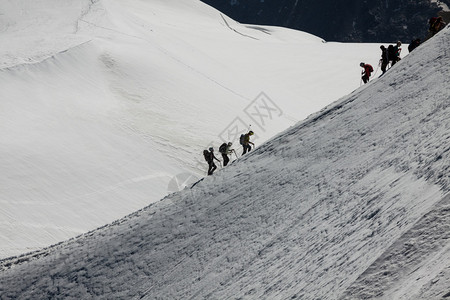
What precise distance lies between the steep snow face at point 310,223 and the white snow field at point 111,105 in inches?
131

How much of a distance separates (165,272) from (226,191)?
2.58 m

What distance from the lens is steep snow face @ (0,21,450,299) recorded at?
8.29 meters

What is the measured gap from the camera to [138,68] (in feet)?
90.5

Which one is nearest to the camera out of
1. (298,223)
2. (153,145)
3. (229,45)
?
(298,223)

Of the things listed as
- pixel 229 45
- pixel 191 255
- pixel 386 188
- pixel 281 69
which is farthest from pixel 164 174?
pixel 229 45

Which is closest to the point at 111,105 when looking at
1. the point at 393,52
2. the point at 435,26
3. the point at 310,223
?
the point at 393,52

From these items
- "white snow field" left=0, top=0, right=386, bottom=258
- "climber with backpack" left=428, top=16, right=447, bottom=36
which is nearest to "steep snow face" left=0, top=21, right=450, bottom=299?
"climber with backpack" left=428, top=16, right=447, bottom=36

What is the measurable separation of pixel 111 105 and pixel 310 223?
14.4 m

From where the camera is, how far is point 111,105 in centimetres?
2436

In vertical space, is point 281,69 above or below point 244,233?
above

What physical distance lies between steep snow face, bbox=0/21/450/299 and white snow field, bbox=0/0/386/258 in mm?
3331

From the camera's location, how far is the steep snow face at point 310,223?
27.2 ft

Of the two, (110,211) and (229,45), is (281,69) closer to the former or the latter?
(229,45)

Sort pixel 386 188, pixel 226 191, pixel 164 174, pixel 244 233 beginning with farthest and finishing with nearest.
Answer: pixel 164 174 → pixel 226 191 → pixel 244 233 → pixel 386 188
